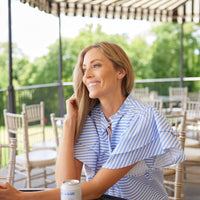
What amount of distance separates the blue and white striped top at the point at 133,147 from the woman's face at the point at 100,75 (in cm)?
11

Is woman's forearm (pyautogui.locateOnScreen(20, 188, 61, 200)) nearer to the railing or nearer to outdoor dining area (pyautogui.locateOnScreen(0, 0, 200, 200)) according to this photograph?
outdoor dining area (pyautogui.locateOnScreen(0, 0, 200, 200))

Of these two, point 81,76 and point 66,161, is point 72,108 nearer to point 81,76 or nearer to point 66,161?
A: point 81,76

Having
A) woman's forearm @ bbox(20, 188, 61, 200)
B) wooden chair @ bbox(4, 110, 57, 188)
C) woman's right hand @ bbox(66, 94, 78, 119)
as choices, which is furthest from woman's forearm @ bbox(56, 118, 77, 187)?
wooden chair @ bbox(4, 110, 57, 188)

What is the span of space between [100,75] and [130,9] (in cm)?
505

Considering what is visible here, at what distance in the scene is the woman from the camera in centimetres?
140

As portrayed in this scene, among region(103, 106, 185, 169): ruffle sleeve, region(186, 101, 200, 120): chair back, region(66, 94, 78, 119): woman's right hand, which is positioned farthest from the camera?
region(186, 101, 200, 120): chair back

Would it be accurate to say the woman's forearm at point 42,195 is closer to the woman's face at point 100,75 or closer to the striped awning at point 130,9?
the woman's face at point 100,75

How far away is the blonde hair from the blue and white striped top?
37 millimetres

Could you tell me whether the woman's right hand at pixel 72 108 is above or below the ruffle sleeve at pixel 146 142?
above

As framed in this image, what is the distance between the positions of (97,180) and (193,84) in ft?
61.7

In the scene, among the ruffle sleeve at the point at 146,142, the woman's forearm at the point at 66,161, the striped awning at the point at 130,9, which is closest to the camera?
the ruffle sleeve at the point at 146,142

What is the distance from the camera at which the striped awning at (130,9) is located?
5523mm

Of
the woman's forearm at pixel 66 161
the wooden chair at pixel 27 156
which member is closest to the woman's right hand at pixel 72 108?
the woman's forearm at pixel 66 161

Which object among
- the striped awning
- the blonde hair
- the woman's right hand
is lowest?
the woman's right hand
